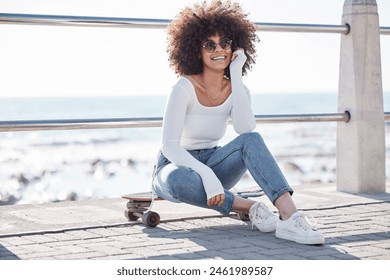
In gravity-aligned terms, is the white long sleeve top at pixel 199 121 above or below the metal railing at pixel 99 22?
below

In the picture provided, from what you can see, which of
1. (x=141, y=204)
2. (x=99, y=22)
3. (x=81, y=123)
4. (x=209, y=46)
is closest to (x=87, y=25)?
(x=99, y=22)

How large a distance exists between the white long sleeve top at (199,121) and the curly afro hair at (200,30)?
0.28ft

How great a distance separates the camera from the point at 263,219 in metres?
3.43

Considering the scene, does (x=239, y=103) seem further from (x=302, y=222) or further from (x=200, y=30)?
(x=302, y=222)

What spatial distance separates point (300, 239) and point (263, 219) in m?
0.27

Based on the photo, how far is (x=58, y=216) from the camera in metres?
3.83

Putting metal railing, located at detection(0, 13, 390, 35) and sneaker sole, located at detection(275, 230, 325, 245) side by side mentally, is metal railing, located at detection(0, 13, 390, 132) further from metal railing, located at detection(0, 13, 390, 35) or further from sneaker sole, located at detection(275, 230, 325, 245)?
sneaker sole, located at detection(275, 230, 325, 245)

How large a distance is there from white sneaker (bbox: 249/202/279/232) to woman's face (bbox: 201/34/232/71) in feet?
2.17

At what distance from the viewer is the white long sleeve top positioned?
3396 mm

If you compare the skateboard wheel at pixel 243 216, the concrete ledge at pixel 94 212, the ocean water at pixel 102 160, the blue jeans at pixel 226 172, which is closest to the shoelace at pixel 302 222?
the blue jeans at pixel 226 172

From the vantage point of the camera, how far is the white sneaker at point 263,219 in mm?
3408

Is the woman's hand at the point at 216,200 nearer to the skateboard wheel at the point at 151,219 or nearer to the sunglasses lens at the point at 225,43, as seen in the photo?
the skateboard wheel at the point at 151,219
